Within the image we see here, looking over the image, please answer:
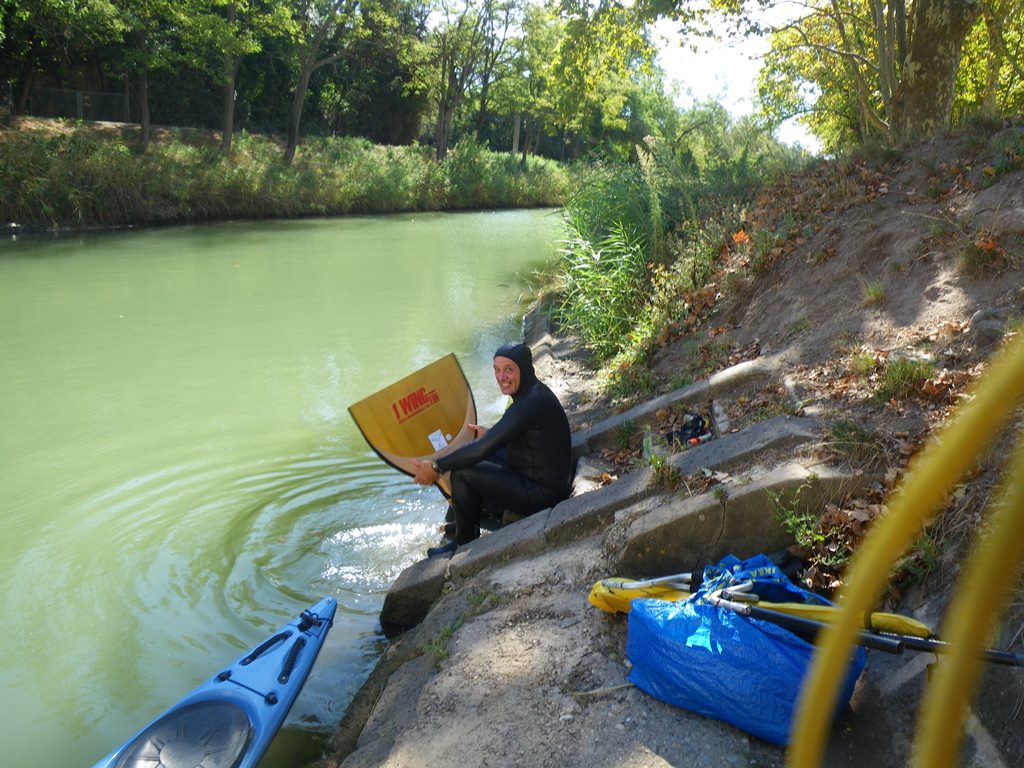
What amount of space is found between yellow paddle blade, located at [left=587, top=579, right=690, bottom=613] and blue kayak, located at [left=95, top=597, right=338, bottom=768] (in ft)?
5.02

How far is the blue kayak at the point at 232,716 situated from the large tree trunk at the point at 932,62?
8.18 metres

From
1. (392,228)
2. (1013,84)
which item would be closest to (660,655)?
(1013,84)

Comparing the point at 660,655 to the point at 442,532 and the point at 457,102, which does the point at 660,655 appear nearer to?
the point at 442,532

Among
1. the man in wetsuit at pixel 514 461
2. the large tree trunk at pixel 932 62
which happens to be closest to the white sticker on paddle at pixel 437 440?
the man in wetsuit at pixel 514 461

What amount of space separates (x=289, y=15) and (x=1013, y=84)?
22.2 meters

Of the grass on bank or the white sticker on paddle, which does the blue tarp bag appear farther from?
the grass on bank

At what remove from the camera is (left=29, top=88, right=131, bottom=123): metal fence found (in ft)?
96.9

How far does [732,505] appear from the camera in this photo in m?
3.95

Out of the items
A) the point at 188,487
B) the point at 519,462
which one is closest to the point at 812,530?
the point at 519,462

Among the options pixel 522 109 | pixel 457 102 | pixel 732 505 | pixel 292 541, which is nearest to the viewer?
pixel 732 505

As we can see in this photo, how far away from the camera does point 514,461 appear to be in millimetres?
5559

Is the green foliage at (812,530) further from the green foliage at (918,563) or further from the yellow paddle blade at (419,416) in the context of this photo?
the yellow paddle blade at (419,416)

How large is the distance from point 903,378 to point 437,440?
3312mm

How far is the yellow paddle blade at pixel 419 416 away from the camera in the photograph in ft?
20.2
